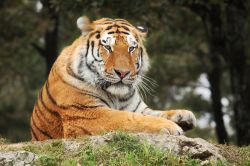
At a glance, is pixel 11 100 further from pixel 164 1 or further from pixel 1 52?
pixel 164 1

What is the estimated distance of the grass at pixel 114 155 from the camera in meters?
6.53

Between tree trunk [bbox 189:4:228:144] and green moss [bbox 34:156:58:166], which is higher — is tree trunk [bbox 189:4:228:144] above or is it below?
above

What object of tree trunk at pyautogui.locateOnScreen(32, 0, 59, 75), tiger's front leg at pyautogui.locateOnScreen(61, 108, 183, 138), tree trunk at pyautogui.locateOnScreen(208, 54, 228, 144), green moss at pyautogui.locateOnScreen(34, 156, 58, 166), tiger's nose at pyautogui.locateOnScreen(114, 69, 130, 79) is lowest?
green moss at pyautogui.locateOnScreen(34, 156, 58, 166)

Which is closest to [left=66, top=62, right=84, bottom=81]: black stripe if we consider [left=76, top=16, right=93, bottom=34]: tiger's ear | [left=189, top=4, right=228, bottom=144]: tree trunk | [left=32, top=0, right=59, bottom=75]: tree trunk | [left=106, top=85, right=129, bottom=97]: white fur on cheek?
[left=106, top=85, right=129, bottom=97]: white fur on cheek

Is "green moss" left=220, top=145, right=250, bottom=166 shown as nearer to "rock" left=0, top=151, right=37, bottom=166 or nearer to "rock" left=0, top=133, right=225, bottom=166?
"rock" left=0, top=133, right=225, bottom=166

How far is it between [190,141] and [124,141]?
64 cm

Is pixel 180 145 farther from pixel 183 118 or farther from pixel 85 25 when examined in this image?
pixel 85 25

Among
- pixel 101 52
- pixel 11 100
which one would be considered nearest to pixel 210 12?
pixel 101 52

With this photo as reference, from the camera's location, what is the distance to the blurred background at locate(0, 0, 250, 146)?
1333cm

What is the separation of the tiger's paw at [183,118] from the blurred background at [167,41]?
57 cm

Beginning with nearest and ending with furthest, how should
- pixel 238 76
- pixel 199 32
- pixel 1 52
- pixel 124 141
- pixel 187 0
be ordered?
1. pixel 124 141
2. pixel 187 0
3. pixel 238 76
4. pixel 1 52
5. pixel 199 32

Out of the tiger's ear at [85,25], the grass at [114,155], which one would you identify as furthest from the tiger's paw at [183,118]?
the tiger's ear at [85,25]

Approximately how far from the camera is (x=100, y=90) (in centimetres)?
812

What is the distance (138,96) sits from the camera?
338 inches
